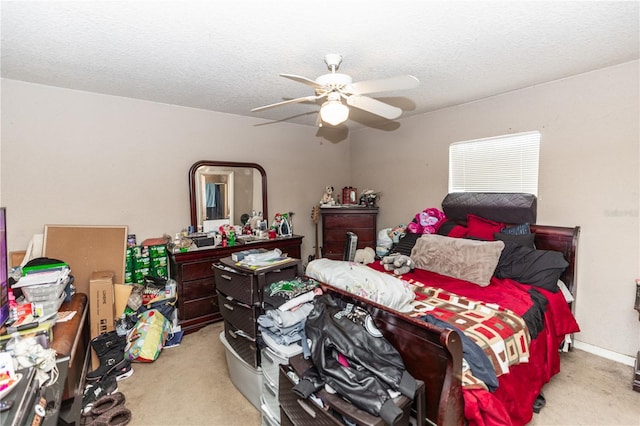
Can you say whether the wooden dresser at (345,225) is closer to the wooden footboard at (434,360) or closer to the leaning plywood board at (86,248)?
the leaning plywood board at (86,248)

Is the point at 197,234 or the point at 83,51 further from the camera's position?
the point at 197,234

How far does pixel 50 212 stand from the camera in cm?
279

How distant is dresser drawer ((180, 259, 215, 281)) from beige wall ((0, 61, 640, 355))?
567 millimetres

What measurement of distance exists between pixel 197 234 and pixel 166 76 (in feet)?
5.54

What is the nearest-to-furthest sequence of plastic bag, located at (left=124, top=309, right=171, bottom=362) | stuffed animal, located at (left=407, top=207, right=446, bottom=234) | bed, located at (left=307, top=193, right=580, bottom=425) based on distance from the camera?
bed, located at (left=307, top=193, right=580, bottom=425), plastic bag, located at (left=124, top=309, right=171, bottom=362), stuffed animal, located at (left=407, top=207, right=446, bottom=234)

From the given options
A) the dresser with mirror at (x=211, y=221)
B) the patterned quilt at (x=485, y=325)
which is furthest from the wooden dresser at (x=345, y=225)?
the patterned quilt at (x=485, y=325)

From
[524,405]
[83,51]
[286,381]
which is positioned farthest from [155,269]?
[524,405]

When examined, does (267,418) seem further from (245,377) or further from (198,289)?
(198,289)

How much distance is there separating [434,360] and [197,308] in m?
2.68

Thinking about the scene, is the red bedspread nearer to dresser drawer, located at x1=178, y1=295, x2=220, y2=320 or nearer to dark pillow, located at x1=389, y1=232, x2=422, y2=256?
dark pillow, located at x1=389, y1=232, x2=422, y2=256

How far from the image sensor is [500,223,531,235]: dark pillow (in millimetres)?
2887

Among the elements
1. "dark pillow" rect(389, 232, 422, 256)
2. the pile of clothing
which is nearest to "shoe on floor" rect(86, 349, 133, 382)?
the pile of clothing

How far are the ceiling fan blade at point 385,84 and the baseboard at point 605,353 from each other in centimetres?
282

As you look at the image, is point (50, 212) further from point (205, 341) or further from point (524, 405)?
point (524, 405)
